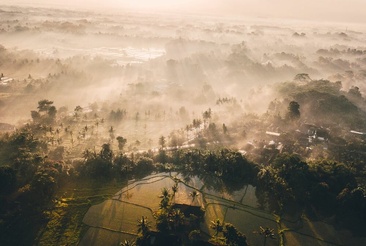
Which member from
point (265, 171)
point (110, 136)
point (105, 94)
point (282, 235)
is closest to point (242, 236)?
point (282, 235)

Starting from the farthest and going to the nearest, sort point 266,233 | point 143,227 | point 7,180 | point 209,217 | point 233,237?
point 7,180, point 209,217, point 143,227, point 266,233, point 233,237

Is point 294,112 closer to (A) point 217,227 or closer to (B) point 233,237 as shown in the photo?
(A) point 217,227

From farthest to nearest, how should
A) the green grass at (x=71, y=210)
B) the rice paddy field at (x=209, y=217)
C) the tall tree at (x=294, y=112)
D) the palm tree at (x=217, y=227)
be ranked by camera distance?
1. the tall tree at (x=294, y=112)
2. the rice paddy field at (x=209, y=217)
3. the palm tree at (x=217, y=227)
4. the green grass at (x=71, y=210)

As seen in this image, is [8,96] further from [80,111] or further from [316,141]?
[316,141]

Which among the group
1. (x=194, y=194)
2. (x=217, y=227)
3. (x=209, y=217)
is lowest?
(x=217, y=227)

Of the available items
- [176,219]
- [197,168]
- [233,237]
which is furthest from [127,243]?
[197,168]

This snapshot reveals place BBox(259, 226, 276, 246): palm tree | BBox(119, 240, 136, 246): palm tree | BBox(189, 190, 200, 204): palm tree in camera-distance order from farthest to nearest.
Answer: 1. BBox(189, 190, 200, 204): palm tree
2. BBox(259, 226, 276, 246): palm tree
3. BBox(119, 240, 136, 246): palm tree

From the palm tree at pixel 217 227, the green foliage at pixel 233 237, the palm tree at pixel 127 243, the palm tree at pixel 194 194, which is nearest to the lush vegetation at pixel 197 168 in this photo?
the green foliage at pixel 233 237

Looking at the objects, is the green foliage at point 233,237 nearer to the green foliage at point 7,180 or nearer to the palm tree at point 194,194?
the palm tree at point 194,194

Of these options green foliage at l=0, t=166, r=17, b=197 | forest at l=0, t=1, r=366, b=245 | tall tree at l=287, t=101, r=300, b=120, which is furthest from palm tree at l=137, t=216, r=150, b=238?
tall tree at l=287, t=101, r=300, b=120

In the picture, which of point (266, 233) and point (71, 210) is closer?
point (266, 233)

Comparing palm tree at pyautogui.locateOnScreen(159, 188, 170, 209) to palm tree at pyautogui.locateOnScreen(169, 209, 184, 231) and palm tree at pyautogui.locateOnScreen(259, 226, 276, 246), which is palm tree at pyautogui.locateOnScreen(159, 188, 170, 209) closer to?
palm tree at pyautogui.locateOnScreen(169, 209, 184, 231)

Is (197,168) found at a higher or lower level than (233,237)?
higher
